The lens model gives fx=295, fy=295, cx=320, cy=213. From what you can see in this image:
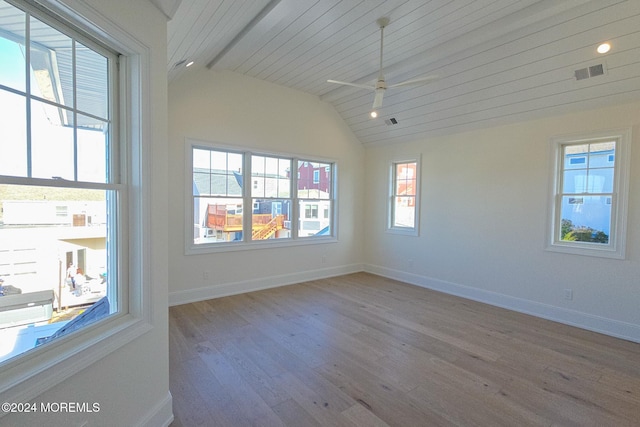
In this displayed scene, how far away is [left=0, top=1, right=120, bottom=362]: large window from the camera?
119 centimetres

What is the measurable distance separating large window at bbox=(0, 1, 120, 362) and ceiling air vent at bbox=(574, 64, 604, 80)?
4345 mm

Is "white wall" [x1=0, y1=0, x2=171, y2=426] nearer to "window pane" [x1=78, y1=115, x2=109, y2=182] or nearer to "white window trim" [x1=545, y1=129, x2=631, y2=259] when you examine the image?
"window pane" [x1=78, y1=115, x2=109, y2=182]

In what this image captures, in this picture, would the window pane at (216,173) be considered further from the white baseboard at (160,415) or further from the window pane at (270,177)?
the white baseboard at (160,415)

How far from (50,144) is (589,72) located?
15.3ft

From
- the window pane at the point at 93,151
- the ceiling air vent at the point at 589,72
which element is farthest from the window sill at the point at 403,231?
the window pane at the point at 93,151

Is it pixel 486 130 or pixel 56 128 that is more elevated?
pixel 486 130

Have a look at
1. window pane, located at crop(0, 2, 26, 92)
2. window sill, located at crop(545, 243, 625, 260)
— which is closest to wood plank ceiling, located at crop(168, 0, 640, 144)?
window pane, located at crop(0, 2, 26, 92)

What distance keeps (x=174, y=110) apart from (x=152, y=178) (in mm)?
2706

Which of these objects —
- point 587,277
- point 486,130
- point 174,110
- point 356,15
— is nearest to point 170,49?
point 174,110

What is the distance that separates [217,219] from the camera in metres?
4.54

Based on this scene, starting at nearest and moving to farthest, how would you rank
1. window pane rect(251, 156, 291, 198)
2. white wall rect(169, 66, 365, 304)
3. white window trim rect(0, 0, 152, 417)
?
1. white window trim rect(0, 0, 152, 417)
2. white wall rect(169, 66, 365, 304)
3. window pane rect(251, 156, 291, 198)

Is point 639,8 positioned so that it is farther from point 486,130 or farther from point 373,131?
point 373,131

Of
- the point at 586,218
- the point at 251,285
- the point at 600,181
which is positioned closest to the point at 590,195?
the point at 600,181

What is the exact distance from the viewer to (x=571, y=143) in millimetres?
3791
